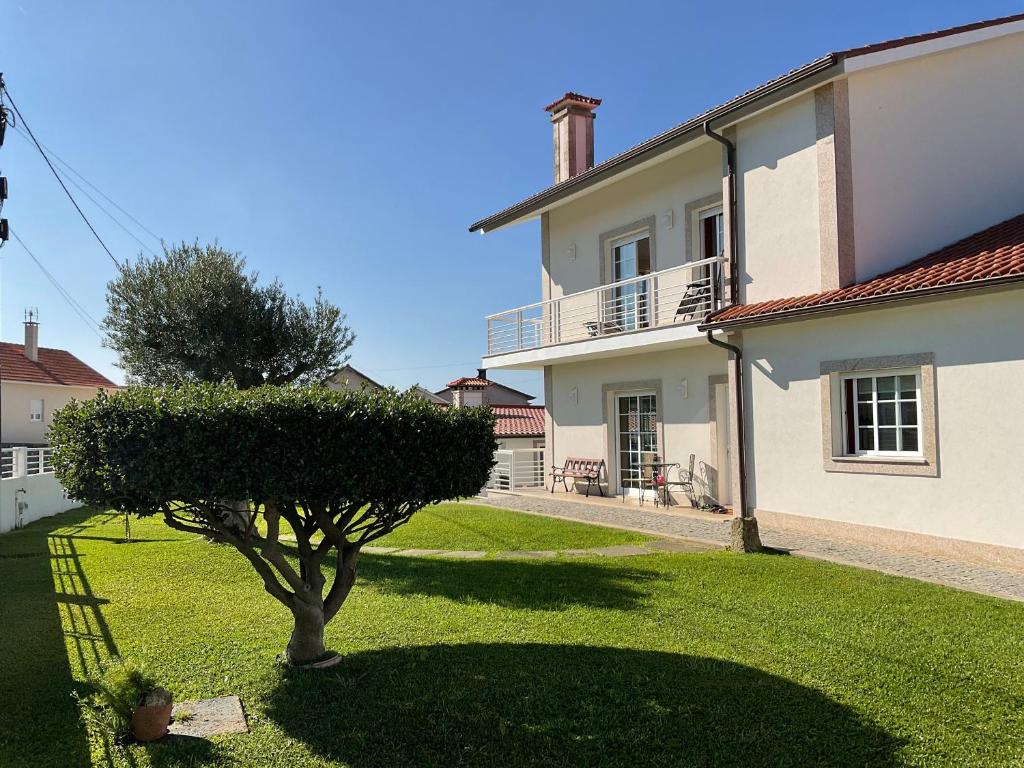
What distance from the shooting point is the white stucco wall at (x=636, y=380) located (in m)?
13.2

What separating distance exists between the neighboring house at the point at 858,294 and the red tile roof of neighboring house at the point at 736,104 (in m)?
0.04

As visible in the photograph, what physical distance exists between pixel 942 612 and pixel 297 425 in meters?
5.68

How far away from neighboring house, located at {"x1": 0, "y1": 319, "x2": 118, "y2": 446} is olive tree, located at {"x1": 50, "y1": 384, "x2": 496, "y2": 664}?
2869 centimetres

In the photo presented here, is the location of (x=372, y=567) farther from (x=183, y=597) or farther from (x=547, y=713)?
(x=547, y=713)

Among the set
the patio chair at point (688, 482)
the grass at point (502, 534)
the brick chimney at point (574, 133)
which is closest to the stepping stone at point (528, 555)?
the grass at point (502, 534)

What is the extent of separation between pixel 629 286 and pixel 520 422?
11.1m

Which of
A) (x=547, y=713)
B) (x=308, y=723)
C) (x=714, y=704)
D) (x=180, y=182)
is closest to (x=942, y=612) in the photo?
(x=714, y=704)

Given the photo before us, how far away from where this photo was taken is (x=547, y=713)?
165 inches

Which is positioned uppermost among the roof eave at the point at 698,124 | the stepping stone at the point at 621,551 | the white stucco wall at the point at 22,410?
the roof eave at the point at 698,124

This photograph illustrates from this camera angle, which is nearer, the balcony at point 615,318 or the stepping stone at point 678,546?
the stepping stone at point 678,546

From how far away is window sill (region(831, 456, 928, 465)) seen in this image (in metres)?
9.07

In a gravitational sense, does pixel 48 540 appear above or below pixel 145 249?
below

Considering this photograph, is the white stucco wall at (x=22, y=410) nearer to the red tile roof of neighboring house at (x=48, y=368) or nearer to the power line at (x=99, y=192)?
the red tile roof of neighboring house at (x=48, y=368)

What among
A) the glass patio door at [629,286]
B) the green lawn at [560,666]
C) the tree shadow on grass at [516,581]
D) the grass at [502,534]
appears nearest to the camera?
the green lawn at [560,666]
